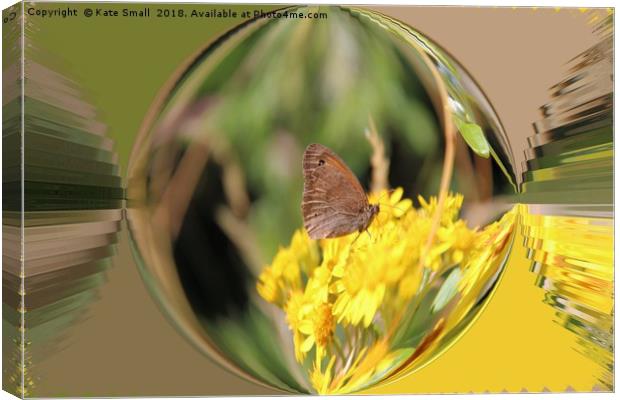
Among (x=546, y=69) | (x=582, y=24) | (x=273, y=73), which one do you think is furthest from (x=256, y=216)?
(x=582, y=24)

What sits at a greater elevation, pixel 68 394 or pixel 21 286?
pixel 21 286

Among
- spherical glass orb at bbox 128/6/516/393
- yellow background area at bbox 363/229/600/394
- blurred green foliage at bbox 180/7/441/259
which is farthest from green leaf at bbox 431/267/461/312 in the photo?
blurred green foliage at bbox 180/7/441/259

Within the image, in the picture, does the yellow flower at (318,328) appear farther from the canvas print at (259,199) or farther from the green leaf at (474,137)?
the green leaf at (474,137)

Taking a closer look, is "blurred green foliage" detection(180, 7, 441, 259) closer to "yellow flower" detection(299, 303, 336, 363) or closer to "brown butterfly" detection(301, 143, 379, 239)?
"brown butterfly" detection(301, 143, 379, 239)

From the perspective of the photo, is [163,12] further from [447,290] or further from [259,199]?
[447,290]

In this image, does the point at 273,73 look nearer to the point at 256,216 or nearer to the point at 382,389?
the point at 256,216

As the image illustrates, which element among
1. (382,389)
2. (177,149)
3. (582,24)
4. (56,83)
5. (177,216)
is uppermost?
(582,24)

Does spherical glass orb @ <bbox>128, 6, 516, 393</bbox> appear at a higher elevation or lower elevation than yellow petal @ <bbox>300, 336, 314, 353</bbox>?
higher

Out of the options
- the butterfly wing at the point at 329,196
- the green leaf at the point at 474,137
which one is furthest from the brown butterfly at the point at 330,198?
the green leaf at the point at 474,137
